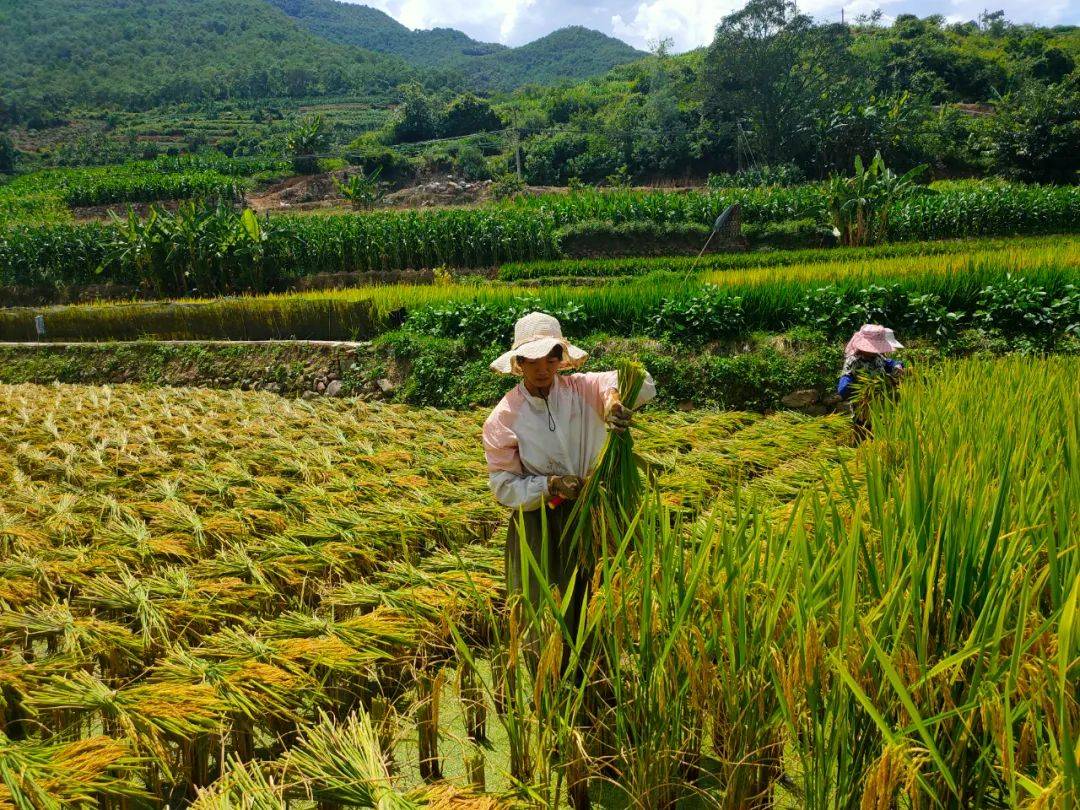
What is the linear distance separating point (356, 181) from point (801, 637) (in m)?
31.5

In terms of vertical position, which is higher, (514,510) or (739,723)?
(514,510)

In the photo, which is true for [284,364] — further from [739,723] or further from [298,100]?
[298,100]

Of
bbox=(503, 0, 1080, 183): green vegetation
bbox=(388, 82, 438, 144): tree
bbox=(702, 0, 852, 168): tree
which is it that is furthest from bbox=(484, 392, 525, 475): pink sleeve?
bbox=(388, 82, 438, 144): tree

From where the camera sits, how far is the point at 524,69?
11544 centimetres

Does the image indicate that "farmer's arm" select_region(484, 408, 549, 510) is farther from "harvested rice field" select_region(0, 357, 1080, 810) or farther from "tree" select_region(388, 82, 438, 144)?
"tree" select_region(388, 82, 438, 144)

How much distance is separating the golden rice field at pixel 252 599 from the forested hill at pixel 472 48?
9938cm

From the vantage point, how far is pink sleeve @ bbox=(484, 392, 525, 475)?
2377 millimetres

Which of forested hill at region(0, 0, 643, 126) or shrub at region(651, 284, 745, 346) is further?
forested hill at region(0, 0, 643, 126)

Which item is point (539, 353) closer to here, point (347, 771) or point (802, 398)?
point (347, 771)

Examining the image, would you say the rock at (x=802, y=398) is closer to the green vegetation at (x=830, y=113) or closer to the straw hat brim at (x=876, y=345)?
the straw hat brim at (x=876, y=345)

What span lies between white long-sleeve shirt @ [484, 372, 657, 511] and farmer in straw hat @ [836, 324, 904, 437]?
2.78m

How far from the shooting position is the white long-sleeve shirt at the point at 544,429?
7.80ft

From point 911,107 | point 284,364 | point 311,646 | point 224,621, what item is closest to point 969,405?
point 311,646

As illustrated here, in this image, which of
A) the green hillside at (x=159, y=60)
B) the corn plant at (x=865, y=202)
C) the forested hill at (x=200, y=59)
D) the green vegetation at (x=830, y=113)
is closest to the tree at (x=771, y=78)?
the green vegetation at (x=830, y=113)
